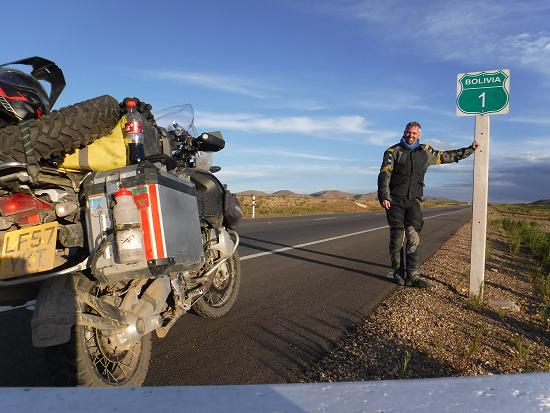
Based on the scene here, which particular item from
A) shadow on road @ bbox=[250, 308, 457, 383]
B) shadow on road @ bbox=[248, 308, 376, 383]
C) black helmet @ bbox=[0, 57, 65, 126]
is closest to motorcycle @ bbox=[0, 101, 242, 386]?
black helmet @ bbox=[0, 57, 65, 126]

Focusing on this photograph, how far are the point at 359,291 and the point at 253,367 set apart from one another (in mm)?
3250

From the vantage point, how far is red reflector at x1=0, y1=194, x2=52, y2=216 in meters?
2.75

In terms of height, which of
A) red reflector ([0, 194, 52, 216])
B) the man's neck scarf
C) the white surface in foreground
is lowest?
the white surface in foreground

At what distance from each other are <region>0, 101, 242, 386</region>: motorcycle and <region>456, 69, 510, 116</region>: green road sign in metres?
4.25

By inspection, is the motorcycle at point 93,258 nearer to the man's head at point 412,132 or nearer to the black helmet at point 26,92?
the black helmet at point 26,92

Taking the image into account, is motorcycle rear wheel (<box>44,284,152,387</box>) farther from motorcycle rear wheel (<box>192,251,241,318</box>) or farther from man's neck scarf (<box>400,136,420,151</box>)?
man's neck scarf (<box>400,136,420,151</box>)

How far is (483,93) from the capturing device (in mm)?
6043

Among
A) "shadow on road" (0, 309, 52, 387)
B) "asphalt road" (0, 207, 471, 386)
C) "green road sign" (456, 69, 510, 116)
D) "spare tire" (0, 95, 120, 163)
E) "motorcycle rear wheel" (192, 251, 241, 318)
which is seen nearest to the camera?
"spare tire" (0, 95, 120, 163)

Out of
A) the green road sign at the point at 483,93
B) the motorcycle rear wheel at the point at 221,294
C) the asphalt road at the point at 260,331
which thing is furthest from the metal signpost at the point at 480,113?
the motorcycle rear wheel at the point at 221,294

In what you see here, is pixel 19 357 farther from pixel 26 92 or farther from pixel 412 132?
pixel 412 132

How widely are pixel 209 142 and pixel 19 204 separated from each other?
1945 mm

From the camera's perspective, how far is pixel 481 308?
5656 mm

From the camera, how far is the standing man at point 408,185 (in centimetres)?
688

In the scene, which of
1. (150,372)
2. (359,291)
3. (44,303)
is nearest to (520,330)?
(359,291)
